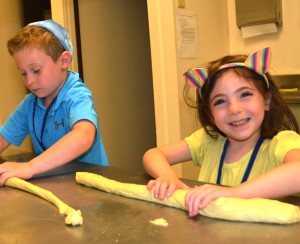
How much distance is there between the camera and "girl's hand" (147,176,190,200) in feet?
2.48

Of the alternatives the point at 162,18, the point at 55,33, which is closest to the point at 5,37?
the point at 162,18

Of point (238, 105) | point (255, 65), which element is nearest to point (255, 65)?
point (255, 65)

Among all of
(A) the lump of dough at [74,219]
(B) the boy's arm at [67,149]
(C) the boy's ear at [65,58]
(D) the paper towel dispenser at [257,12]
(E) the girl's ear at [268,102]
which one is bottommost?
(A) the lump of dough at [74,219]

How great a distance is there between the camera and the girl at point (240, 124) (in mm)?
985

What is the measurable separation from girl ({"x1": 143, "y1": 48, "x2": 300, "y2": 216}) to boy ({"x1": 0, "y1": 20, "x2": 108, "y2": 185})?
205 mm

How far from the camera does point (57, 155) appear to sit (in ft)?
3.51

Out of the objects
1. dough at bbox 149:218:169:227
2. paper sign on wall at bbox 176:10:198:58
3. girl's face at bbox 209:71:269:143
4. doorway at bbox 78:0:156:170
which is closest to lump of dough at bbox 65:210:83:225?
Result: dough at bbox 149:218:169:227

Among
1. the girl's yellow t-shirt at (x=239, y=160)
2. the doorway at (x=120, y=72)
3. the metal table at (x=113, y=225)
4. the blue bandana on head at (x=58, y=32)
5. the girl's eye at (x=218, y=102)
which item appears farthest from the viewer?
the doorway at (x=120, y=72)

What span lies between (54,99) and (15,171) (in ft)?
1.19

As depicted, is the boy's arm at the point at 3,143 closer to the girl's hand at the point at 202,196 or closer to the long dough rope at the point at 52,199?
the long dough rope at the point at 52,199

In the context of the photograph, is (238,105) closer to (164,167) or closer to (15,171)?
(164,167)

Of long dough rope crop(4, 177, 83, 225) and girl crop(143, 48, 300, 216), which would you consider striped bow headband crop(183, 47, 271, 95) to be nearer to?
girl crop(143, 48, 300, 216)

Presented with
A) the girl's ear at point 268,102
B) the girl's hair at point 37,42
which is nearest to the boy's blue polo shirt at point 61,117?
the girl's hair at point 37,42

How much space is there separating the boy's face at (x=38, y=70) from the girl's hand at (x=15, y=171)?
0.30m
